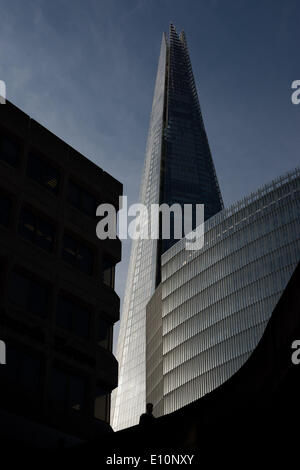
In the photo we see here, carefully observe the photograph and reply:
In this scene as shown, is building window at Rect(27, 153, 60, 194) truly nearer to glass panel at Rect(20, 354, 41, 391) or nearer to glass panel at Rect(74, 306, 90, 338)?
glass panel at Rect(74, 306, 90, 338)

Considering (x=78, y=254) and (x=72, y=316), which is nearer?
(x=72, y=316)

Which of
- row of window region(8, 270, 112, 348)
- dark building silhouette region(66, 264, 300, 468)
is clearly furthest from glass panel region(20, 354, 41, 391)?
dark building silhouette region(66, 264, 300, 468)

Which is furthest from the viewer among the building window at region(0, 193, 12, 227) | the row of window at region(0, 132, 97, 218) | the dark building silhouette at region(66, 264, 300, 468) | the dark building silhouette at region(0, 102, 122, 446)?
the row of window at region(0, 132, 97, 218)

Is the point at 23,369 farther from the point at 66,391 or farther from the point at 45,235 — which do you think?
the point at 45,235

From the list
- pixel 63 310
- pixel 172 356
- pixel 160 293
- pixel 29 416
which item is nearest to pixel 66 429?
pixel 29 416

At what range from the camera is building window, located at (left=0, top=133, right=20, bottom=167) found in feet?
102

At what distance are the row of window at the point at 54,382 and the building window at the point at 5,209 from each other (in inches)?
236

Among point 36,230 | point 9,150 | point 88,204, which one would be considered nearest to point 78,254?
point 36,230

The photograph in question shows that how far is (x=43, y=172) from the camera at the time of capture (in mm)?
33000

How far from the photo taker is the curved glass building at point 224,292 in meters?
101

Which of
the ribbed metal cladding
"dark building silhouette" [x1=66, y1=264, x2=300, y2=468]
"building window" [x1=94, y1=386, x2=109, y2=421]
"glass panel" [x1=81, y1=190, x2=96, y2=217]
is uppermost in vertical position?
the ribbed metal cladding

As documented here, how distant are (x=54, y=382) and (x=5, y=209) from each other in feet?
27.0

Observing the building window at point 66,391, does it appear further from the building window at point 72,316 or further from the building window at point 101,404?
the building window at point 72,316

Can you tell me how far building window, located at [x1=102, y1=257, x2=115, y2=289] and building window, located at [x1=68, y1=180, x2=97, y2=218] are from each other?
258cm
